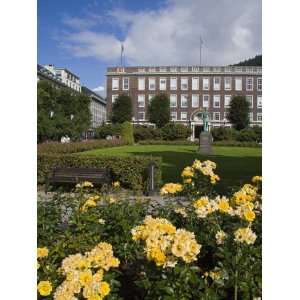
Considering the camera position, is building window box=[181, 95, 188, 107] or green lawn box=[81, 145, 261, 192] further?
building window box=[181, 95, 188, 107]

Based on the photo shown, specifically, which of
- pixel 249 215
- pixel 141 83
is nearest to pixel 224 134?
pixel 141 83

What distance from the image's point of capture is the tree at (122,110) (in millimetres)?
59616

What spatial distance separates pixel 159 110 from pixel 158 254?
191ft

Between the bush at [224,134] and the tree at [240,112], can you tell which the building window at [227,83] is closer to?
the tree at [240,112]

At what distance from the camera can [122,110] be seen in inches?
2352

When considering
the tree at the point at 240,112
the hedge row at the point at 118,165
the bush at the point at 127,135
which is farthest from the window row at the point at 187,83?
the hedge row at the point at 118,165

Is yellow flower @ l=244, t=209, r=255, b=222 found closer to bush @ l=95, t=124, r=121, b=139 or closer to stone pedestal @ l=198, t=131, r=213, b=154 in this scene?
stone pedestal @ l=198, t=131, r=213, b=154

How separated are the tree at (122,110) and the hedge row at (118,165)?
4985 centimetres

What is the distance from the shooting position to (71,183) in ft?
30.9

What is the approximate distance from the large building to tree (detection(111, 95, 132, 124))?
15.9ft

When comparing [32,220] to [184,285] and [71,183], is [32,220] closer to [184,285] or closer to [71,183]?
[184,285]

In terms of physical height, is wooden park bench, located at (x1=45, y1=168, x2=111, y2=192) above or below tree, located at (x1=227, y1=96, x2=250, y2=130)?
below

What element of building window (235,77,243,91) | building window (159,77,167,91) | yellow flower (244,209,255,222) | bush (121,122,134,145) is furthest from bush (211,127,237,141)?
yellow flower (244,209,255,222)

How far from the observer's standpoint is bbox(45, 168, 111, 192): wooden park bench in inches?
346
